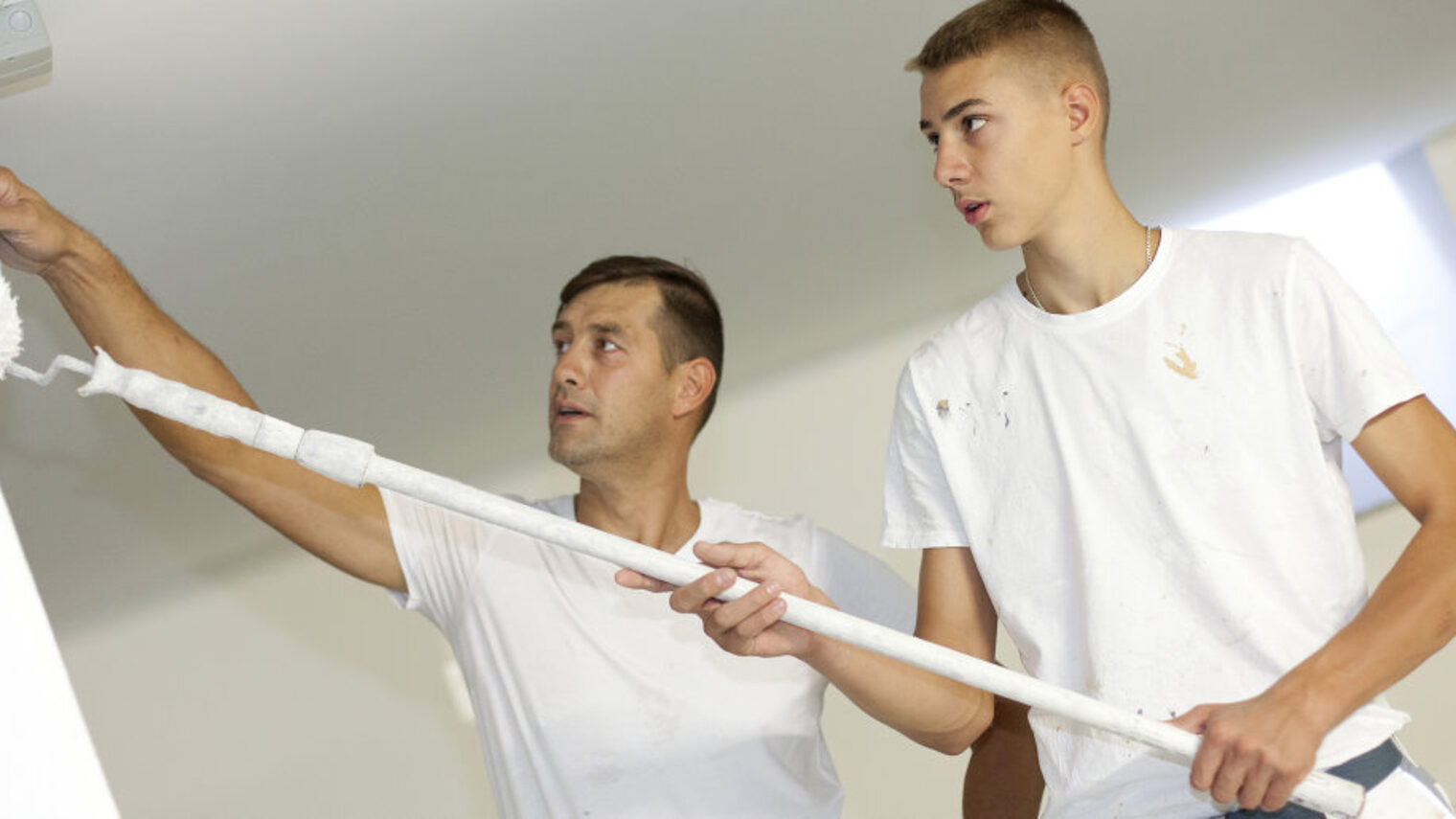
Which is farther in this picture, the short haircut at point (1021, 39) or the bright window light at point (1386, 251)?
the bright window light at point (1386, 251)

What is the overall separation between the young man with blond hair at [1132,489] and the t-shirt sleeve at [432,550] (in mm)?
569

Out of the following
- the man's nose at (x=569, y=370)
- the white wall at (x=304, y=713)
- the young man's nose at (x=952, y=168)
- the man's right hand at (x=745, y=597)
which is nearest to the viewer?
the man's right hand at (x=745, y=597)

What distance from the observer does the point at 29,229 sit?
59.6 inches

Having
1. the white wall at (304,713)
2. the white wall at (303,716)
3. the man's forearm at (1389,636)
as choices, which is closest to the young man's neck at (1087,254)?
the man's forearm at (1389,636)

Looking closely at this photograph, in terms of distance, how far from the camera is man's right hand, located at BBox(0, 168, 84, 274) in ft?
4.90

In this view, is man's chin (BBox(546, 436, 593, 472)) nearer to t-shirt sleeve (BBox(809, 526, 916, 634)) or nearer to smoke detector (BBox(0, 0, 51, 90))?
t-shirt sleeve (BBox(809, 526, 916, 634))

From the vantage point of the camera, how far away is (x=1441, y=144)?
3119mm

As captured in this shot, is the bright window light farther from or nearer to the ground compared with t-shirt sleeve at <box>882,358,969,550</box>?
farther from the ground

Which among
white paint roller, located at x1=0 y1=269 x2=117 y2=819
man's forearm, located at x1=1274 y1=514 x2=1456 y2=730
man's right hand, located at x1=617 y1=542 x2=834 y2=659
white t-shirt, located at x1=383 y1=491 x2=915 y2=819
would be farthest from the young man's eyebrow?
white paint roller, located at x1=0 y1=269 x2=117 y2=819

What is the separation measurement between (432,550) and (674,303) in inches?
21.0

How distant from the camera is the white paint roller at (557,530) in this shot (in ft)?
3.60

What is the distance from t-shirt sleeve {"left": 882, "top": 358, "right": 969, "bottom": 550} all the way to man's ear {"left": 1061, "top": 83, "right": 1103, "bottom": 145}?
296mm

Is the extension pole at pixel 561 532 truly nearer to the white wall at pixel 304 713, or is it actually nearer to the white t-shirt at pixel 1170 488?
the white t-shirt at pixel 1170 488

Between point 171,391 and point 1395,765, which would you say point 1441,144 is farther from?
point 171,391
